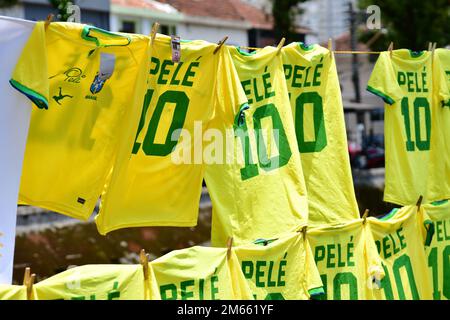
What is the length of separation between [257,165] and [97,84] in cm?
123

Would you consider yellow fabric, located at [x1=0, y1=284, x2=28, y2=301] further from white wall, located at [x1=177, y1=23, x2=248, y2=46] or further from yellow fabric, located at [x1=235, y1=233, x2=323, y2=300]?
white wall, located at [x1=177, y1=23, x2=248, y2=46]

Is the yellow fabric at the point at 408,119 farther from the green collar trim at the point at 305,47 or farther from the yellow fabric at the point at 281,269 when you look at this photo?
the yellow fabric at the point at 281,269

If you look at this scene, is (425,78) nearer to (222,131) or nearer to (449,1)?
(222,131)

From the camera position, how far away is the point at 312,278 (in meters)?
4.49

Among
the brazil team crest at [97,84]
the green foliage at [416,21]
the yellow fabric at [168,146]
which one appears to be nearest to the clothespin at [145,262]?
the yellow fabric at [168,146]

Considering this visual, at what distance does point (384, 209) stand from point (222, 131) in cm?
1042

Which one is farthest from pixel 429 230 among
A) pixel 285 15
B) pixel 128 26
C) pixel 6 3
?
pixel 128 26

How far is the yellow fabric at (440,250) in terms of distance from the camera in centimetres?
544

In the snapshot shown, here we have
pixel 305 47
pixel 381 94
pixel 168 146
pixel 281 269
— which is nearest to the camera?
pixel 168 146

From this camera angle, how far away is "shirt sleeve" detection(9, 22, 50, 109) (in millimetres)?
3463

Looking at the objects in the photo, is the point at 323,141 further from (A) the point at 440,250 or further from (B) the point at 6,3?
(B) the point at 6,3

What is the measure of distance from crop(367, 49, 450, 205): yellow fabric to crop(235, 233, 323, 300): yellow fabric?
46.1 inches

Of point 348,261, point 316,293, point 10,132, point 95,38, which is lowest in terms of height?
point 316,293

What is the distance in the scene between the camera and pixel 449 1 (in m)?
16.4
